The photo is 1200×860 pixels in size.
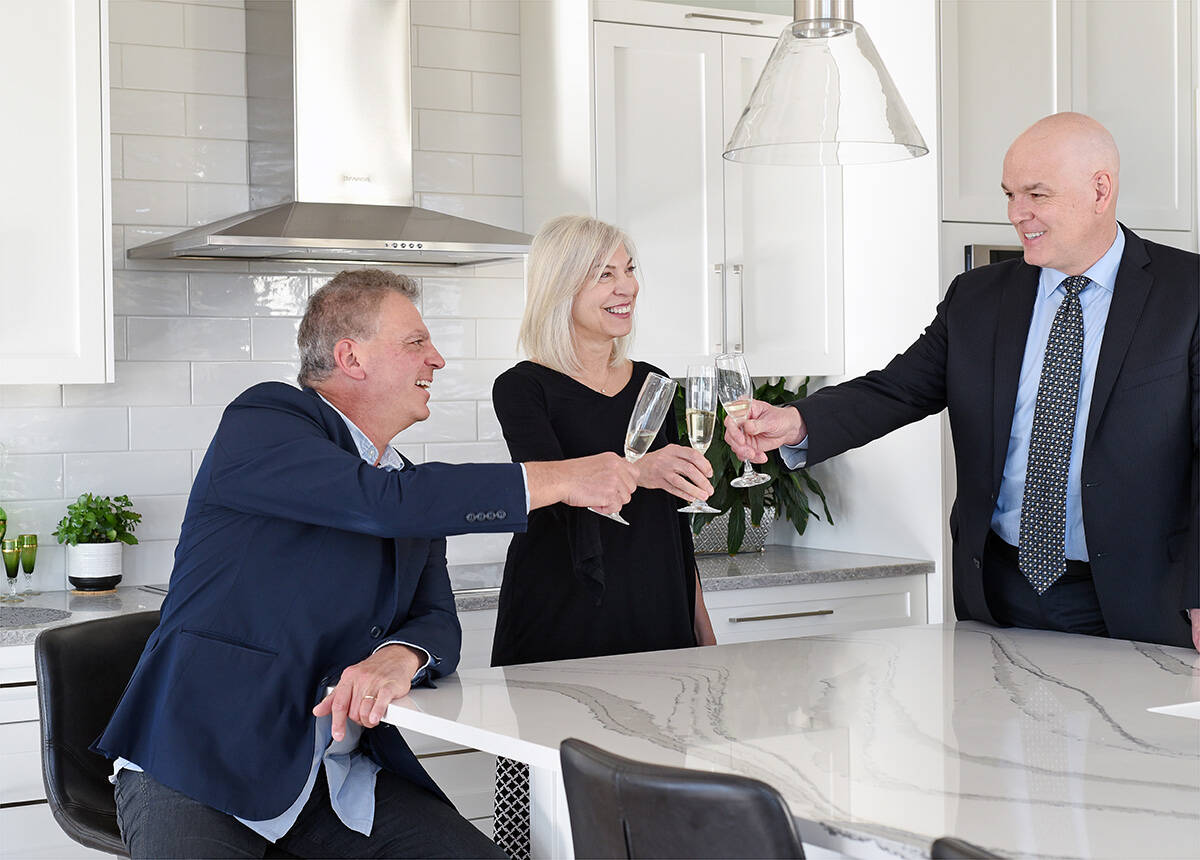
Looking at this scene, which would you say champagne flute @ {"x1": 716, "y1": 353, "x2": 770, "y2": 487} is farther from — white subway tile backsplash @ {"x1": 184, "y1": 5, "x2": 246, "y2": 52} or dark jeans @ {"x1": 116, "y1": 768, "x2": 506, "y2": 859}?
white subway tile backsplash @ {"x1": 184, "y1": 5, "x2": 246, "y2": 52}

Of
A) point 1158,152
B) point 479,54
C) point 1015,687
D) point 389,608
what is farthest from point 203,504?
point 1158,152

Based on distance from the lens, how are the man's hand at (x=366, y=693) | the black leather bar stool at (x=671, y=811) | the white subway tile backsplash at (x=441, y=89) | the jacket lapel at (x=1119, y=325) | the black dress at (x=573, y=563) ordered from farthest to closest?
1. the white subway tile backsplash at (x=441, y=89)
2. the black dress at (x=573, y=563)
3. the jacket lapel at (x=1119, y=325)
4. the man's hand at (x=366, y=693)
5. the black leather bar stool at (x=671, y=811)

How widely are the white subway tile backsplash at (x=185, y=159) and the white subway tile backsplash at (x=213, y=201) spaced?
0.02 metres

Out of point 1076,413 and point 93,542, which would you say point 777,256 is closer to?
point 1076,413

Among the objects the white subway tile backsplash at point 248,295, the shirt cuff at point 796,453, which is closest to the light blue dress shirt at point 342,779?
the shirt cuff at point 796,453

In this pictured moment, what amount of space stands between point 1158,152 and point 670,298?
1529 mm

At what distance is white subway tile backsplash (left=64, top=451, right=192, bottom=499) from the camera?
3520 mm

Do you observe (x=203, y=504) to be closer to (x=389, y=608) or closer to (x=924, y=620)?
(x=389, y=608)

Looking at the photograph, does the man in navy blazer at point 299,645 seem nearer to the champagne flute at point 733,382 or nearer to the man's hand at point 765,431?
the champagne flute at point 733,382

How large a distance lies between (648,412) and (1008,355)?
2.50 feet

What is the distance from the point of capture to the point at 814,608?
12.4 ft

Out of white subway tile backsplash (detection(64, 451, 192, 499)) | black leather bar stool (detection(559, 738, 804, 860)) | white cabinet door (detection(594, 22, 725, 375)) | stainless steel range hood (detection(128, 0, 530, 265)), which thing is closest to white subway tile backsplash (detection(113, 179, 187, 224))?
stainless steel range hood (detection(128, 0, 530, 265))

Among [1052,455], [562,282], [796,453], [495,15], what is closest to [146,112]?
[495,15]

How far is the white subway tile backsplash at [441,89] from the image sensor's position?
12.9 ft
